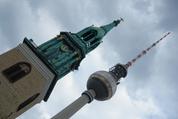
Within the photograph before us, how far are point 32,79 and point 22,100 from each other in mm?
3370

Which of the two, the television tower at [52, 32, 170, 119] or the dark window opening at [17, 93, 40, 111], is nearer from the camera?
the dark window opening at [17, 93, 40, 111]

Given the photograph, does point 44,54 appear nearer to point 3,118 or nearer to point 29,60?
point 29,60

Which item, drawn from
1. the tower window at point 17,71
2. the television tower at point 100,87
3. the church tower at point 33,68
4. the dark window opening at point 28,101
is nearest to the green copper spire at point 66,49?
the church tower at point 33,68

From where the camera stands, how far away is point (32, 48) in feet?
180

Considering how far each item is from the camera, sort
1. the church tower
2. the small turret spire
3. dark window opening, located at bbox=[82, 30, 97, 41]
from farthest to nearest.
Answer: the small turret spire, dark window opening, located at bbox=[82, 30, 97, 41], the church tower

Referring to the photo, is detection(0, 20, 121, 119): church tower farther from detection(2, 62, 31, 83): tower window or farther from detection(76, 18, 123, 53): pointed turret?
detection(76, 18, 123, 53): pointed turret

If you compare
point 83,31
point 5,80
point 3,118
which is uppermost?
point 83,31

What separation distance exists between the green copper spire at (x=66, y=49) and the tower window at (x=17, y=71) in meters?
2.73

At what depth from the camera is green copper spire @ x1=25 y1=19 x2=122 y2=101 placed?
2192 inches

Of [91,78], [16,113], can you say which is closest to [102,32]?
[91,78]

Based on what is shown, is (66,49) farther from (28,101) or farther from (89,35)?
(28,101)

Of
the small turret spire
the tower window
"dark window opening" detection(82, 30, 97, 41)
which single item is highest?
the small turret spire

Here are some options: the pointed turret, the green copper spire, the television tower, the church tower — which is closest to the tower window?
the church tower

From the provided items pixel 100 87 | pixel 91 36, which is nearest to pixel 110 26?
pixel 91 36
